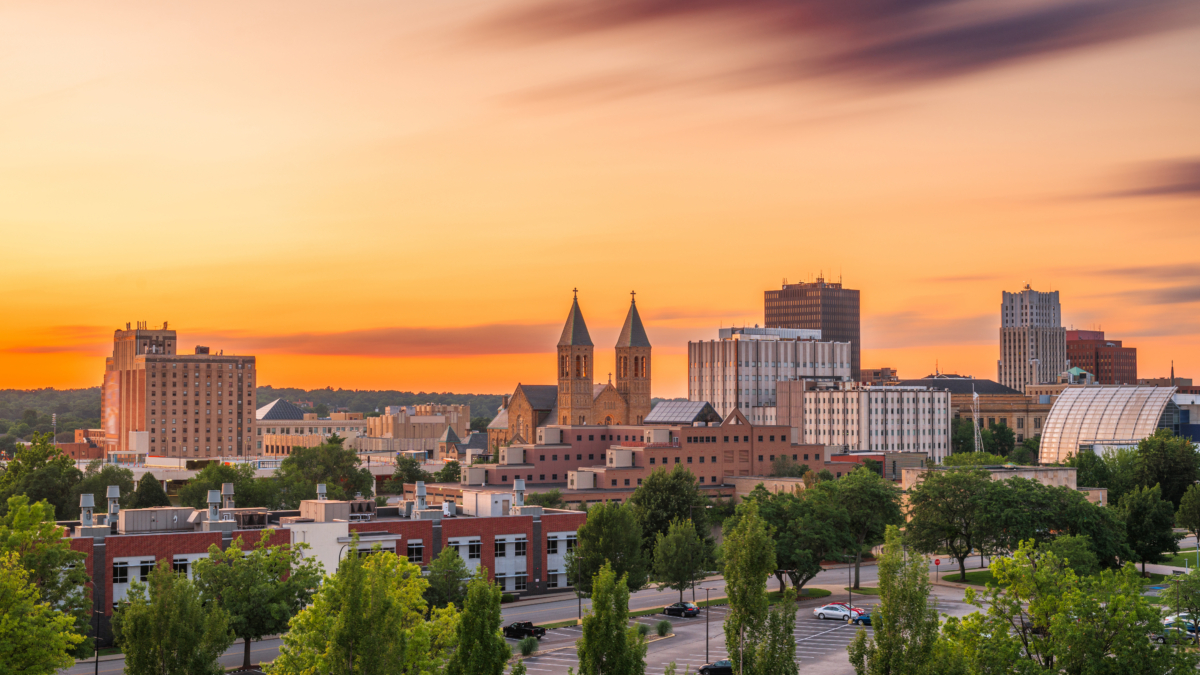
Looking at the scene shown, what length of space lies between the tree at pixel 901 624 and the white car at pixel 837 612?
4328cm

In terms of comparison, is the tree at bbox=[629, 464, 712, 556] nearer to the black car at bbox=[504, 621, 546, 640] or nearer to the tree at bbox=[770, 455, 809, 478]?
the black car at bbox=[504, 621, 546, 640]

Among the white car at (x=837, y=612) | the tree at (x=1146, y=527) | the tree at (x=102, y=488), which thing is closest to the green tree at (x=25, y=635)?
the white car at (x=837, y=612)

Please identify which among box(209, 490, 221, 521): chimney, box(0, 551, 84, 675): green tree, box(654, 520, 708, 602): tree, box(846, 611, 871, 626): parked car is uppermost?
box(209, 490, 221, 521): chimney

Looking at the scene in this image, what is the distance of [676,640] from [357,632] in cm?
4284

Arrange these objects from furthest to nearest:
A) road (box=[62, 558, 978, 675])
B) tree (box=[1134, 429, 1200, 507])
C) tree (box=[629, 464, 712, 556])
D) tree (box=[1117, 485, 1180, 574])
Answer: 1. tree (box=[1134, 429, 1200, 507])
2. tree (box=[629, 464, 712, 556])
3. tree (box=[1117, 485, 1180, 574])
4. road (box=[62, 558, 978, 675])

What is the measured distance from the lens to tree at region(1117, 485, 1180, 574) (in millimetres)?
122812

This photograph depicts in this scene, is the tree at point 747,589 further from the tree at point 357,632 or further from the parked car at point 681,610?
the parked car at point 681,610

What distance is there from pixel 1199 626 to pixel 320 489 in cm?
6865

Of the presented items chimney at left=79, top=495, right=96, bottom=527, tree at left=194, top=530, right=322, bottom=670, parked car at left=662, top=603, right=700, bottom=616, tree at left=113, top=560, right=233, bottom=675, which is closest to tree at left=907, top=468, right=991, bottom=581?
parked car at left=662, top=603, right=700, bottom=616

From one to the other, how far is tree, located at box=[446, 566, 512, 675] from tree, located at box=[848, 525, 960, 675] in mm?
14591

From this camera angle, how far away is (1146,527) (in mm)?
122812

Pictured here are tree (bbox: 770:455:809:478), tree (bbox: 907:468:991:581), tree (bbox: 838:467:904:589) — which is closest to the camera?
tree (bbox: 907:468:991:581)

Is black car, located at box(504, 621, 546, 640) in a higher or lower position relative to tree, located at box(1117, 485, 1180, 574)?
lower

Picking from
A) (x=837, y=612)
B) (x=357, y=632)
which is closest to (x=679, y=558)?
(x=837, y=612)
